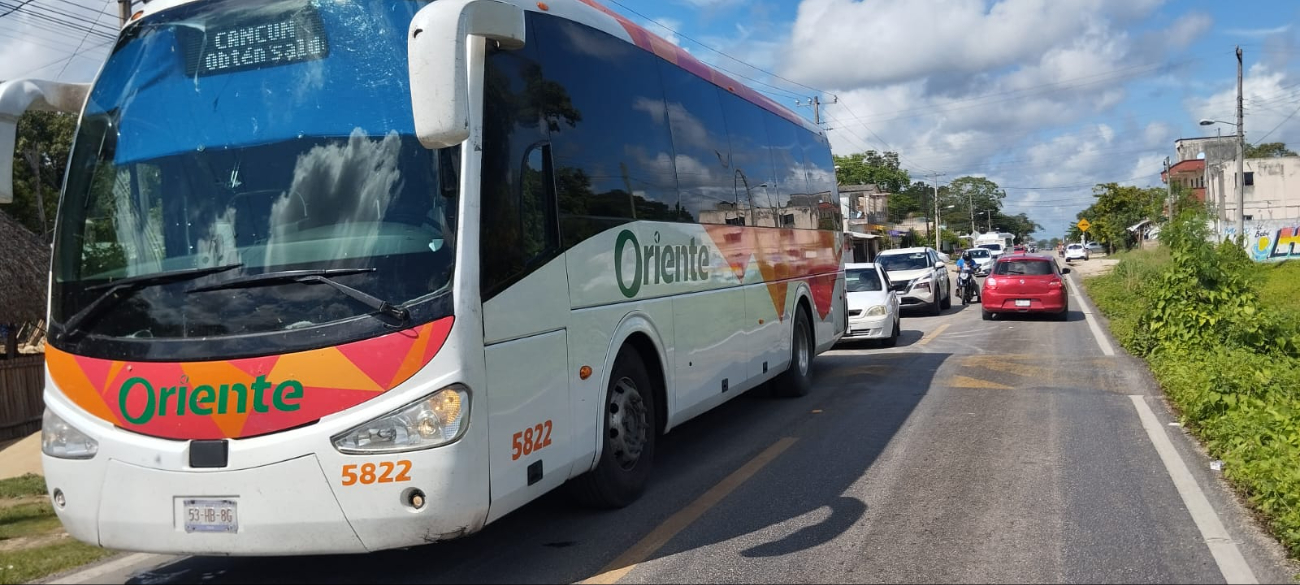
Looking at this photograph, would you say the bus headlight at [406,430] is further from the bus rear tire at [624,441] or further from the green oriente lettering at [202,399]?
the bus rear tire at [624,441]

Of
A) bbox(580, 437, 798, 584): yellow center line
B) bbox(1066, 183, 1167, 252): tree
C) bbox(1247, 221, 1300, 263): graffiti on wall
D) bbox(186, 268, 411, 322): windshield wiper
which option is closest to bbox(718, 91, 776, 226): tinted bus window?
bbox(580, 437, 798, 584): yellow center line

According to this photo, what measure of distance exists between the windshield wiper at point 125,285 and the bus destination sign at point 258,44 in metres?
1.06

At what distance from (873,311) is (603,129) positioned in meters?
11.3

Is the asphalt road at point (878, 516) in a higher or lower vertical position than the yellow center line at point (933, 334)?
lower

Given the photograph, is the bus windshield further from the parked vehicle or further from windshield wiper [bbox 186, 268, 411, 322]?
the parked vehicle

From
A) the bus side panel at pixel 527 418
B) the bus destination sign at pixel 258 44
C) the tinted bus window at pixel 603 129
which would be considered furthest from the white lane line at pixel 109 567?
the tinted bus window at pixel 603 129

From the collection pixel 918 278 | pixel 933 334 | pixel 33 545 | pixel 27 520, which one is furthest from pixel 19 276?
pixel 918 278

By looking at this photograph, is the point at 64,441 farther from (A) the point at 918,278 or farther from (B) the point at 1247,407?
(A) the point at 918,278

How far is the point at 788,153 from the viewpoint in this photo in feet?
38.9

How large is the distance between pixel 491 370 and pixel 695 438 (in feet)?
15.1

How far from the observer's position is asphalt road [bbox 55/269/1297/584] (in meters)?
5.38

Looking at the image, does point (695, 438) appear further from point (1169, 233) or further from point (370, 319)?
point (1169, 233)

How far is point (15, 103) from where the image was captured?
5.27 m

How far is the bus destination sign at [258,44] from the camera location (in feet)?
16.6
